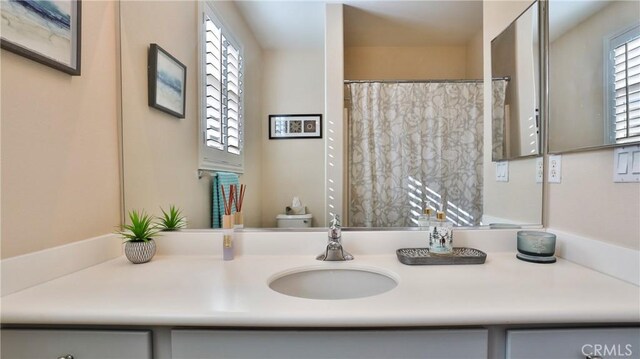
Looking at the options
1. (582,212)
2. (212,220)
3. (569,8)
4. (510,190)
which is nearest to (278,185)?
(212,220)

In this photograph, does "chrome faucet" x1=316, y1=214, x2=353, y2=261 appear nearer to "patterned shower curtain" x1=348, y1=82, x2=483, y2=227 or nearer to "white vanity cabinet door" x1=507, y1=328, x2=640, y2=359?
"patterned shower curtain" x1=348, y1=82, x2=483, y2=227

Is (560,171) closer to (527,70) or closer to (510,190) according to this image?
(510,190)

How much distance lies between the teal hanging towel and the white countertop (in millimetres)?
320

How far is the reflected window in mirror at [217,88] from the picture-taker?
1.34 meters

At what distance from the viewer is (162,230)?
3.96ft

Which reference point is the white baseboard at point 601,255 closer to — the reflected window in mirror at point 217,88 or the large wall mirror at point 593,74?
the large wall mirror at point 593,74

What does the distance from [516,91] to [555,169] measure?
380 mm

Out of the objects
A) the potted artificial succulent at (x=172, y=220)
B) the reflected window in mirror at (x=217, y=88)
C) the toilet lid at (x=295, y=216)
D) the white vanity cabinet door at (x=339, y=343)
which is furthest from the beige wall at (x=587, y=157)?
the potted artificial succulent at (x=172, y=220)

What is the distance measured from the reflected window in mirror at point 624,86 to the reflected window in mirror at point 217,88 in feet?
4.50

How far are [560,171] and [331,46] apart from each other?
1074 millimetres

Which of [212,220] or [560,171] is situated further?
[212,220]

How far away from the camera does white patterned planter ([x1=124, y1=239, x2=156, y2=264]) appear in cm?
103

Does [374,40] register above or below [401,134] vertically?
above

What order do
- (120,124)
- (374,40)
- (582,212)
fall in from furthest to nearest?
(374,40) < (120,124) < (582,212)
